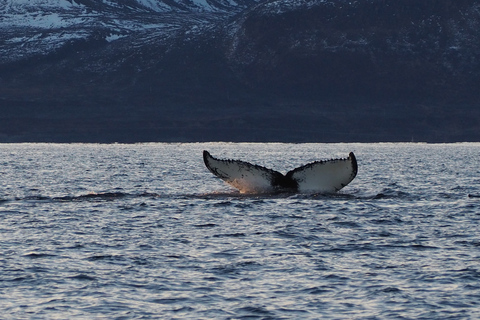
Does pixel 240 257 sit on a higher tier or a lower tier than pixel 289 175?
lower

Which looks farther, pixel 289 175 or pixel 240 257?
pixel 289 175

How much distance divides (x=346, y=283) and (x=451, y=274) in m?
2.35

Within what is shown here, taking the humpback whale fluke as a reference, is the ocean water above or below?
below

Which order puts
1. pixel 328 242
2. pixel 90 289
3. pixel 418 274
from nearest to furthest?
1. pixel 90 289
2. pixel 418 274
3. pixel 328 242

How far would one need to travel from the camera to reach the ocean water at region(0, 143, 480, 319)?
57.7ft

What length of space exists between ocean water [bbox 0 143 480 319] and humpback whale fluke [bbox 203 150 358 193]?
0.80 meters

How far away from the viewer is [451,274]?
20328mm

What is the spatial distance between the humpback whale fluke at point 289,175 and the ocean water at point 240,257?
799 millimetres

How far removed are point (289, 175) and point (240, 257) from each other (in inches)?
303

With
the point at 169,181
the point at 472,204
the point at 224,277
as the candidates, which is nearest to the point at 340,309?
the point at 224,277

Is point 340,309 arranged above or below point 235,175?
below

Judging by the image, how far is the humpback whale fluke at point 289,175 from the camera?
91.2ft

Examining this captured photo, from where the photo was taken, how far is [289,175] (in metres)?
29.8

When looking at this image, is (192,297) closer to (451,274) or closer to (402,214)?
(451,274)
